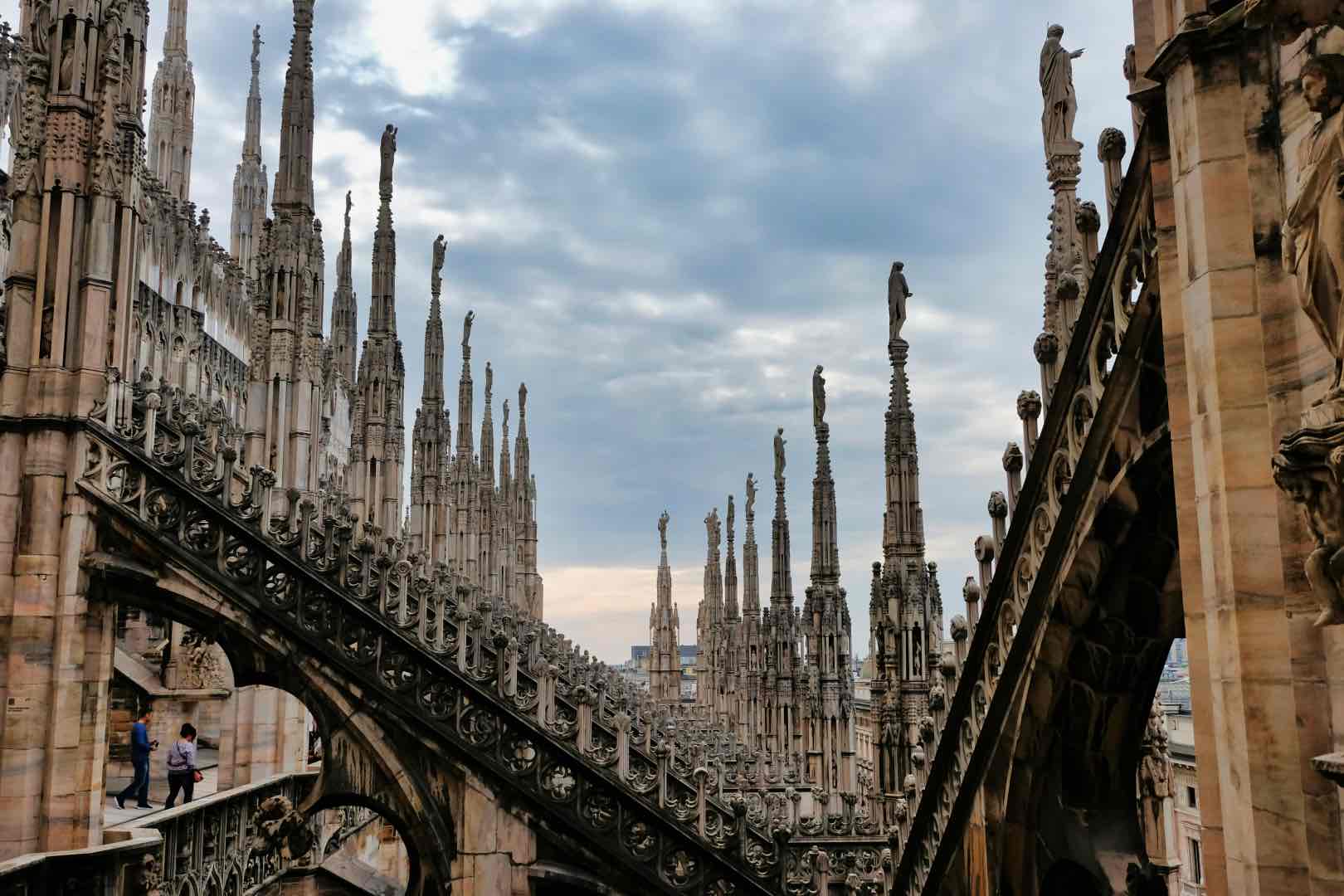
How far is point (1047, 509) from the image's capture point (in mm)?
7031

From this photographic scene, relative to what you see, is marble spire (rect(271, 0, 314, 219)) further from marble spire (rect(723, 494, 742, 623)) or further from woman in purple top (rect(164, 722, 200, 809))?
marble spire (rect(723, 494, 742, 623))

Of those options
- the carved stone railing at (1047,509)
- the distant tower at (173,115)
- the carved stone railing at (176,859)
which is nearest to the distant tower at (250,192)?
the distant tower at (173,115)

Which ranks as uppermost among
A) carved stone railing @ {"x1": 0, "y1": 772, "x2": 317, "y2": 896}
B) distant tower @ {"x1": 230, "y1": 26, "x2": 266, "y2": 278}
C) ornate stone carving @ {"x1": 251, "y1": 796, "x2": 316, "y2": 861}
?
distant tower @ {"x1": 230, "y1": 26, "x2": 266, "y2": 278}

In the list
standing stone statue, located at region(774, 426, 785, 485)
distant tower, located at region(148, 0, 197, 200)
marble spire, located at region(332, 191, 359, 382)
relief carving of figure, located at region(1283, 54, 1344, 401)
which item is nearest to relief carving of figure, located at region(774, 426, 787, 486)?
standing stone statue, located at region(774, 426, 785, 485)

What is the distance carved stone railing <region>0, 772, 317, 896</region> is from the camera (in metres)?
10.3

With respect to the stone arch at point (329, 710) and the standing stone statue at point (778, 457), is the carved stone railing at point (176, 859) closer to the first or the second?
the stone arch at point (329, 710)

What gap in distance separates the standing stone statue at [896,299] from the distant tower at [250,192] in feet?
132

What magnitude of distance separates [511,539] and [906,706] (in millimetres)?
34971

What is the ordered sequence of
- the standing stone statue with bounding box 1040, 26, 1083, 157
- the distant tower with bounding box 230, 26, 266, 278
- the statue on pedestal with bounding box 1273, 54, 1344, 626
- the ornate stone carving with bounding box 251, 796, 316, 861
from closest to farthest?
the statue on pedestal with bounding box 1273, 54, 1344, 626 → the ornate stone carving with bounding box 251, 796, 316, 861 → the standing stone statue with bounding box 1040, 26, 1083, 157 → the distant tower with bounding box 230, 26, 266, 278

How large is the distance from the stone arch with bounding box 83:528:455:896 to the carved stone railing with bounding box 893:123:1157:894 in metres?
4.76

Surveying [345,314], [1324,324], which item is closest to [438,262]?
[345,314]

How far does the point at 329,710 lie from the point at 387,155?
19640 millimetres

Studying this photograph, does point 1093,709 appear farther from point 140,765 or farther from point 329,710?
point 140,765

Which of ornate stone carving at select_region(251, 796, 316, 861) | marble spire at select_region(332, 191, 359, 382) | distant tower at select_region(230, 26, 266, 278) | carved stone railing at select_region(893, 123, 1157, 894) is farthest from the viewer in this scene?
distant tower at select_region(230, 26, 266, 278)
